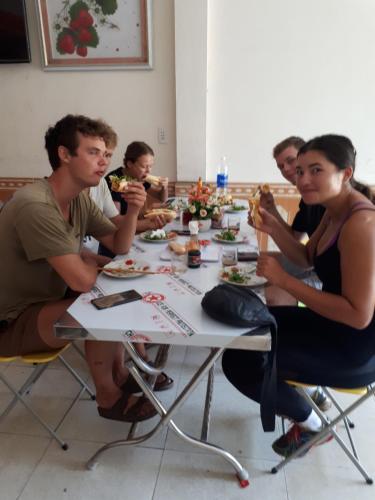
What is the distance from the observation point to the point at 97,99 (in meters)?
3.42

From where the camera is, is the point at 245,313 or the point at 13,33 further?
the point at 13,33

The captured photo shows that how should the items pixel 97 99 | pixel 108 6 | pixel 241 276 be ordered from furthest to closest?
pixel 97 99
pixel 108 6
pixel 241 276

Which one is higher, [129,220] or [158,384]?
[129,220]

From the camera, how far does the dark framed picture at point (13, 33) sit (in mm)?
3201

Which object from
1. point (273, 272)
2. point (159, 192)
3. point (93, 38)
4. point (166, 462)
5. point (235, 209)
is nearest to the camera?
point (273, 272)

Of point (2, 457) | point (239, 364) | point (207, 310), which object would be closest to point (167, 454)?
point (239, 364)

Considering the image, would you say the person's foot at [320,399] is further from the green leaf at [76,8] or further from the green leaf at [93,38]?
the green leaf at [76,8]

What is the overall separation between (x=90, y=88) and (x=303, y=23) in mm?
1975

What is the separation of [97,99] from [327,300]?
3.04 m

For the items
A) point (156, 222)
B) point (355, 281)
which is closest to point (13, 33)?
point (156, 222)

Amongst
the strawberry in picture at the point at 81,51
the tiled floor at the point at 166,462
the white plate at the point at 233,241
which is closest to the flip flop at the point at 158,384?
the tiled floor at the point at 166,462

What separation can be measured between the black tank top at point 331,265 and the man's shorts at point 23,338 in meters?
1.14

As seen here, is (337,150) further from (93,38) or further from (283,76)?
(93,38)

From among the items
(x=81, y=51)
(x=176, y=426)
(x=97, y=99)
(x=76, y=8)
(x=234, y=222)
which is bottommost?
(x=176, y=426)
